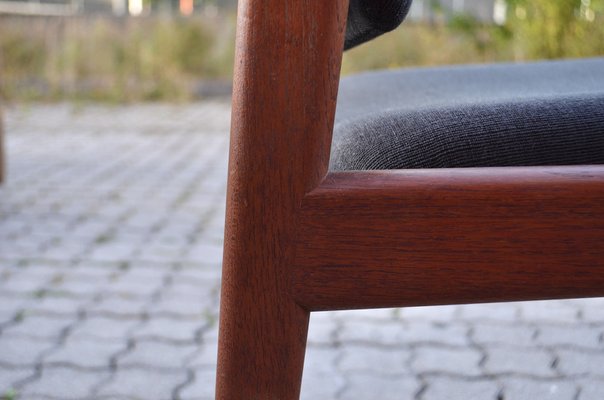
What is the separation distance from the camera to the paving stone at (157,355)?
5.80ft

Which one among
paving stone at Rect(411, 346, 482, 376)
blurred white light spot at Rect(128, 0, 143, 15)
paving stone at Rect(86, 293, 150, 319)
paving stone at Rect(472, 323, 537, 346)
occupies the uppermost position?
blurred white light spot at Rect(128, 0, 143, 15)

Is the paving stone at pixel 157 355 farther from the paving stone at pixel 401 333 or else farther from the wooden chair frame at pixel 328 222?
the wooden chair frame at pixel 328 222

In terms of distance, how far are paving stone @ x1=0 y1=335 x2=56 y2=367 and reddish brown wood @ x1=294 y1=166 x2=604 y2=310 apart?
4.58ft

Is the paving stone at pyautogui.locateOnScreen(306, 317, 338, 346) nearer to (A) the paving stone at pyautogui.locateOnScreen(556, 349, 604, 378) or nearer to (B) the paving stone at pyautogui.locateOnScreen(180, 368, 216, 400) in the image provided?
(B) the paving stone at pyautogui.locateOnScreen(180, 368, 216, 400)

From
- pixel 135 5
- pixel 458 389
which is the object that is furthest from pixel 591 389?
pixel 135 5

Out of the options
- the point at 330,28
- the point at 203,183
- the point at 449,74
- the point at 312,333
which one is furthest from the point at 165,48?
the point at 330,28

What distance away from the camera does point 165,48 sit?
8.82 meters

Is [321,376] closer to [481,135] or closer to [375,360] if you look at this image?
[375,360]

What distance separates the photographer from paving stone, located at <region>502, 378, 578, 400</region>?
1582mm

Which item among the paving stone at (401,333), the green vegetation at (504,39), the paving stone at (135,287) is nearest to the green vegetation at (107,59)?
the green vegetation at (504,39)

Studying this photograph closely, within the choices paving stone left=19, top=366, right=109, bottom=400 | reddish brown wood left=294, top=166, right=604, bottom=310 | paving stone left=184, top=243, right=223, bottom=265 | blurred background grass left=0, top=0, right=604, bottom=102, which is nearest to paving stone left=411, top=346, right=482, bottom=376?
paving stone left=19, top=366, right=109, bottom=400

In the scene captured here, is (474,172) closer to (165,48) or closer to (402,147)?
(402,147)

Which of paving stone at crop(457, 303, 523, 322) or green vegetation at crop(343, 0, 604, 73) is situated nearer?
paving stone at crop(457, 303, 523, 322)

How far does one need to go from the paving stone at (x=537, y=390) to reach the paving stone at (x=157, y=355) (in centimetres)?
72
